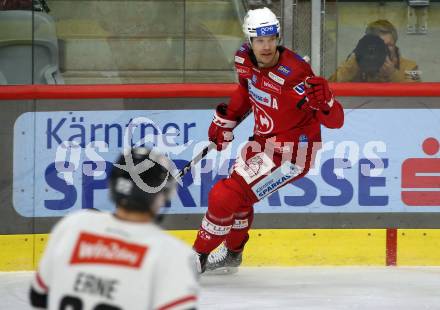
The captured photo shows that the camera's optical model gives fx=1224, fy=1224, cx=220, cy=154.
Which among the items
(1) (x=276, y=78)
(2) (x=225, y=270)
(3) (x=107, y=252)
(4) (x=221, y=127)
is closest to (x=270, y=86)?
(1) (x=276, y=78)

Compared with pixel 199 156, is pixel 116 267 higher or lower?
higher

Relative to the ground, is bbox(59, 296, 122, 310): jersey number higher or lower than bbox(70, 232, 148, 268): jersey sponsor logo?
lower

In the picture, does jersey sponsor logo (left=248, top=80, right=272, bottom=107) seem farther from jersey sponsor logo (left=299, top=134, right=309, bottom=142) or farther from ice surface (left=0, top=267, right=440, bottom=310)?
ice surface (left=0, top=267, right=440, bottom=310)

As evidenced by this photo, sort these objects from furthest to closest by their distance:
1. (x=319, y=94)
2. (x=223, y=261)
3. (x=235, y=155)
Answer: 1. (x=235, y=155)
2. (x=223, y=261)
3. (x=319, y=94)

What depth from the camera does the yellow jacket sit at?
6410 mm

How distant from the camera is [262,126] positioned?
5.85 m

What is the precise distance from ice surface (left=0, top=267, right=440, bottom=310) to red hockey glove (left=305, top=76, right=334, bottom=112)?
0.89 metres

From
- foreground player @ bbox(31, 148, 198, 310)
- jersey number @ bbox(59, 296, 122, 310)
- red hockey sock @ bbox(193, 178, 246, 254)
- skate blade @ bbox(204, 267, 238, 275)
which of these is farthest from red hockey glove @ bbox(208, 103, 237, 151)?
jersey number @ bbox(59, 296, 122, 310)

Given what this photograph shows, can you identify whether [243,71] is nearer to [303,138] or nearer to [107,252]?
[303,138]

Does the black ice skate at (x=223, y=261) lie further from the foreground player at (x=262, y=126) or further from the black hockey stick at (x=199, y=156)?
the black hockey stick at (x=199, y=156)

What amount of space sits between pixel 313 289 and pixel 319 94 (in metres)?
1.01

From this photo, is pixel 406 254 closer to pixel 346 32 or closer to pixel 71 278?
pixel 346 32

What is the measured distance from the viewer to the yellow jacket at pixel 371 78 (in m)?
6.41

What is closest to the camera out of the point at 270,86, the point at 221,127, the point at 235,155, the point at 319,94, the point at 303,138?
the point at 319,94
